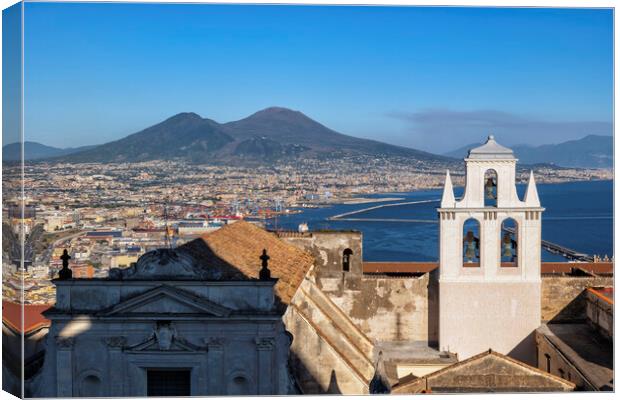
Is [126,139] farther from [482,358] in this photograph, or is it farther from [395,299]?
[482,358]

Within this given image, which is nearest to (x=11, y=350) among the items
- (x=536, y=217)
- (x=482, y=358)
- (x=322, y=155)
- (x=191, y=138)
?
(x=482, y=358)

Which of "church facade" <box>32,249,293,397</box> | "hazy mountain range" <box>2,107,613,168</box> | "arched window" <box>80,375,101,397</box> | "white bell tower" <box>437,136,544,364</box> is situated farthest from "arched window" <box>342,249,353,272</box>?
"hazy mountain range" <box>2,107,613,168</box>

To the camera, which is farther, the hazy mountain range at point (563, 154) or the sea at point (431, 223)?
the sea at point (431, 223)

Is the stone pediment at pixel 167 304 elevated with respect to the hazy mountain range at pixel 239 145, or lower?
lower

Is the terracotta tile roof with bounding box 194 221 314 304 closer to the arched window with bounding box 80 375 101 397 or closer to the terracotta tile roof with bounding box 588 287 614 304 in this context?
the arched window with bounding box 80 375 101 397

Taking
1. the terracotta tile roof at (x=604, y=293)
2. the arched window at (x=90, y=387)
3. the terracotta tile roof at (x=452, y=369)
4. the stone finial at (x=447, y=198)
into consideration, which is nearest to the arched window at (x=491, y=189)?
the stone finial at (x=447, y=198)

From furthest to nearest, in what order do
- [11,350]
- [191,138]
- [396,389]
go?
[191,138]
[396,389]
[11,350]

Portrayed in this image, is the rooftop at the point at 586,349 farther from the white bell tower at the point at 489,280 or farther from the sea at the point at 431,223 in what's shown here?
the sea at the point at 431,223

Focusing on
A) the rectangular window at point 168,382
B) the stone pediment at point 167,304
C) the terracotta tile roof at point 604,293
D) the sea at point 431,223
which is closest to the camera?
the stone pediment at point 167,304
